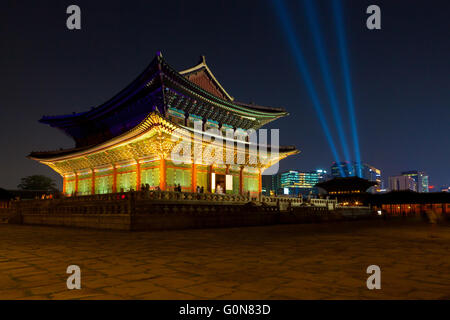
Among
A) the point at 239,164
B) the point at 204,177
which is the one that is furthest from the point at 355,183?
the point at 204,177

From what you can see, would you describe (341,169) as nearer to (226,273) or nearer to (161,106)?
(161,106)

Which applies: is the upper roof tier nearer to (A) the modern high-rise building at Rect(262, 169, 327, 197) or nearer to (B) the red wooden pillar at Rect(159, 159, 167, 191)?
(B) the red wooden pillar at Rect(159, 159, 167, 191)

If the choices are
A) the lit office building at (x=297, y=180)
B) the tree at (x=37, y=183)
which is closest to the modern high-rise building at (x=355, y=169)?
the lit office building at (x=297, y=180)

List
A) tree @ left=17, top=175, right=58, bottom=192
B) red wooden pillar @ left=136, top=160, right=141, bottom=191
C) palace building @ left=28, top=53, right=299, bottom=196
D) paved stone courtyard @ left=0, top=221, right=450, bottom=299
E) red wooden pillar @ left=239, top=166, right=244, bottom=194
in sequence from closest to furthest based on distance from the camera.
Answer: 1. paved stone courtyard @ left=0, top=221, right=450, bottom=299
2. palace building @ left=28, top=53, right=299, bottom=196
3. red wooden pillar @ left=136, top=160, right=141, bottom=191
4. red wooden pillar @ left=239, top=166, right=244, bottom=194
5. tree @ left=17, top=175, right=58, bottom=192

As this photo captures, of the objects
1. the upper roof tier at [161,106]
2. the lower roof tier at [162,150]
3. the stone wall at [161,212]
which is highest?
the upper roof tier at [161,106]

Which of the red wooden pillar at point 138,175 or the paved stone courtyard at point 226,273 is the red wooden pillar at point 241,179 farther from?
the paved stone courtyard at point 226,273

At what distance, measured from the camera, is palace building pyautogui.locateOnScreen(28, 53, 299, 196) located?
2281cm

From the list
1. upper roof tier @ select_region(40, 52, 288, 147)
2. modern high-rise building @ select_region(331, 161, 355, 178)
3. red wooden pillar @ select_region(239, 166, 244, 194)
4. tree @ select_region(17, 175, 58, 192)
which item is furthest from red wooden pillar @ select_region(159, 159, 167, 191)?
modern high-rise building @ select_region(331, 161, 355, 178)

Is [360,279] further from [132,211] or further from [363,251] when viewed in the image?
[132,211]

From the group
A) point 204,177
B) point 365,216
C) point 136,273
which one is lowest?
point 365,216

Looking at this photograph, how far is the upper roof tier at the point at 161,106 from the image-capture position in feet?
79.9

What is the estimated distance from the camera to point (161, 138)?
21766mm
